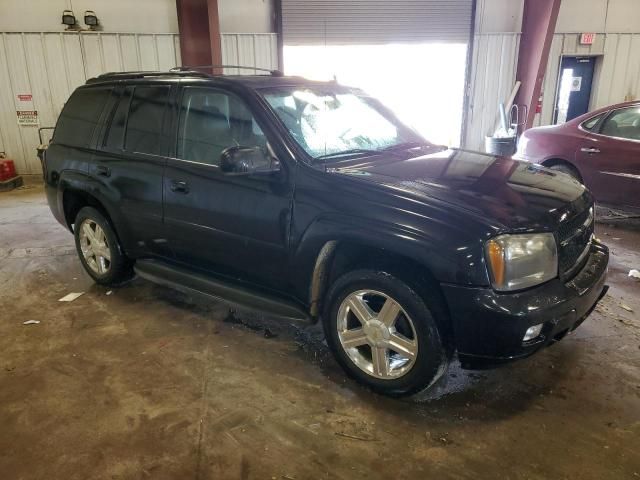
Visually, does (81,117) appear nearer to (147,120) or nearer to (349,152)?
(147,120)

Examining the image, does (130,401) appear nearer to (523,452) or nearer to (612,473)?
(523,452)

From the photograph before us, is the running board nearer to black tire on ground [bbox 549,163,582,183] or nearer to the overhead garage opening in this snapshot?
black tire on ground [bbox 549,163,582,183]

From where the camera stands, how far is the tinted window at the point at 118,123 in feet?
12.5

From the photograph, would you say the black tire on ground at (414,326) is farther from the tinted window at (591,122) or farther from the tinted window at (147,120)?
the tinted window at (591,122)

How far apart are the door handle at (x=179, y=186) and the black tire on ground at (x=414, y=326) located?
1.25 m

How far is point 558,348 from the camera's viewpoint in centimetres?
329

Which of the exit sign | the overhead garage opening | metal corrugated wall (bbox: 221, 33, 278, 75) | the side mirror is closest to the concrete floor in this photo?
the side mirror

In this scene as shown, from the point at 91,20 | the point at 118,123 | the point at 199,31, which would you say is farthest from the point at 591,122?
the point at 91,20

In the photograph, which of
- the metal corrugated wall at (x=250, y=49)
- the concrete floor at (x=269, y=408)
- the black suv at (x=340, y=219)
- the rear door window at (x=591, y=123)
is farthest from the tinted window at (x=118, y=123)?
the metal corrugated wall at (x=250, y=49)

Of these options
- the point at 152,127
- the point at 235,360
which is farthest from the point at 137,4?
the point at 235,360

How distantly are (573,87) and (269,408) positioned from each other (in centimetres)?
1093

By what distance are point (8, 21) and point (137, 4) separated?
7.99ft

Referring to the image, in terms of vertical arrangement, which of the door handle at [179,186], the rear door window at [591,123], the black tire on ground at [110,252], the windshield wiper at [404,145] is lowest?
the black tire on ground at [110,252]

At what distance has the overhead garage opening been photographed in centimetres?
1012
